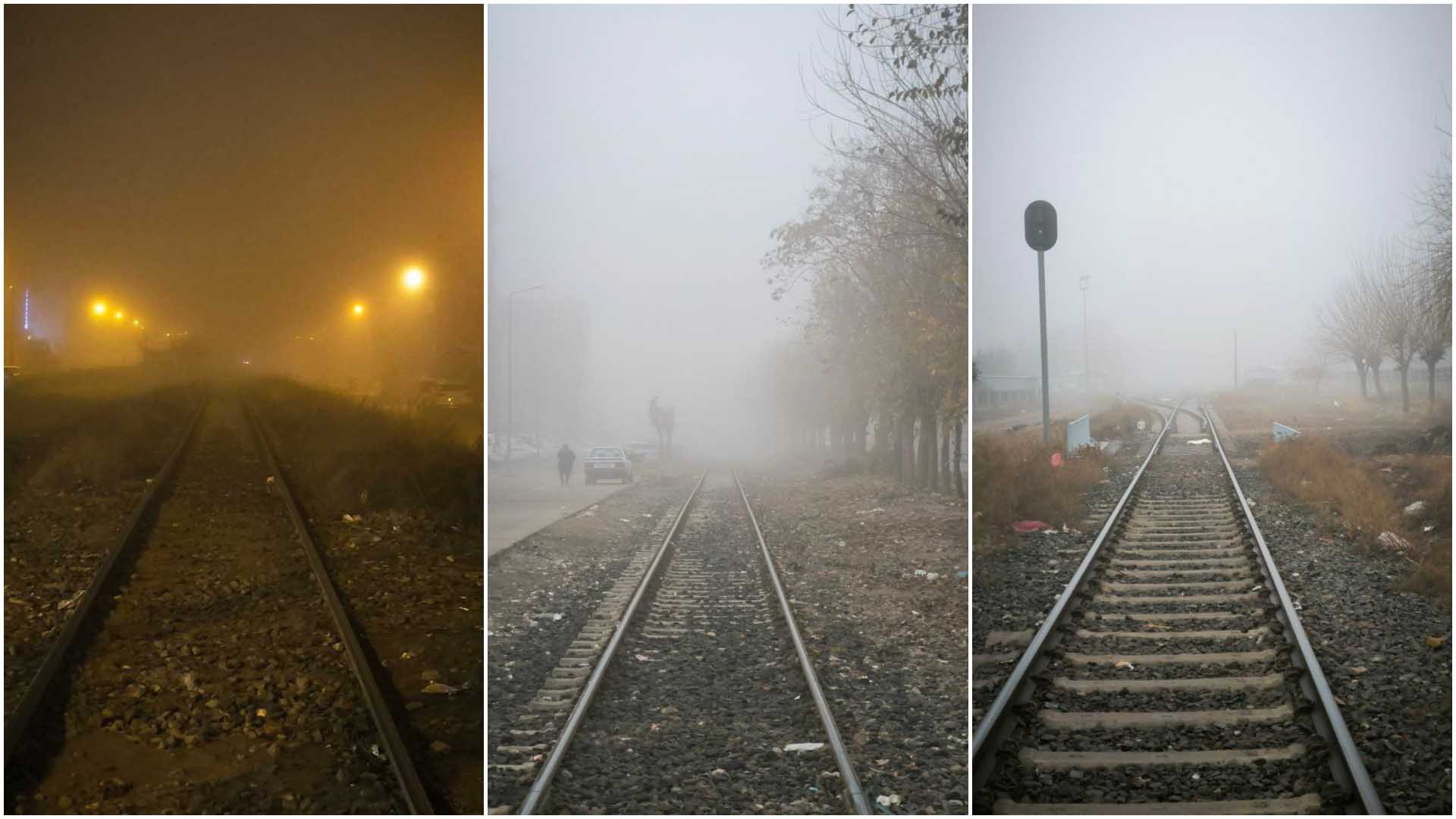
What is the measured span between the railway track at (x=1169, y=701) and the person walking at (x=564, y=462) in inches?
76.1

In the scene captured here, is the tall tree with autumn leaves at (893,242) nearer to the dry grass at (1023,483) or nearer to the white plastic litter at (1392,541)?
the dry grass at (1023,483)

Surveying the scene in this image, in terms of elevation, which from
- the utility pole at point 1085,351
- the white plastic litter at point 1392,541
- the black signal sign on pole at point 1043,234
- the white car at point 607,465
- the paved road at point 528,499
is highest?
the black signal sign on pole at point 1043,234

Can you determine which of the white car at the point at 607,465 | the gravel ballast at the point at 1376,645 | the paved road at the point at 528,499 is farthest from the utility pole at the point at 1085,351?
the paved road at the point at 528,499

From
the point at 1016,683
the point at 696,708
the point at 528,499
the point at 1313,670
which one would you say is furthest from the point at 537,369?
the point at 1313,670

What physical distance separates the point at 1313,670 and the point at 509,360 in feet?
11.0

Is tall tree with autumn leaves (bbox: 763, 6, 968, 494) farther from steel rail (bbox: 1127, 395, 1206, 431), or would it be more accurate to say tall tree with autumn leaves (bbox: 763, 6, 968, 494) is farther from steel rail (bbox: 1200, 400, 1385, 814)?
steel rail (bbox: 1200, 400, 1385, 814)

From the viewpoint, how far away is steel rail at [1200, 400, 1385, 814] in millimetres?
2910

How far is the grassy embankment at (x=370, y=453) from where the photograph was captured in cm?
425

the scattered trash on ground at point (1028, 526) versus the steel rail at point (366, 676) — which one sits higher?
the scattered trash on ground at point (1028, 526)

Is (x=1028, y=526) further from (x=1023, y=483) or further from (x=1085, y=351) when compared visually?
(x=1085, y=351)

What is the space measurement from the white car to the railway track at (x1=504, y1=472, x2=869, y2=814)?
1.15 ft

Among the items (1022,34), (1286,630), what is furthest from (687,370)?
(1286,630)

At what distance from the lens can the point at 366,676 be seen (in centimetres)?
332

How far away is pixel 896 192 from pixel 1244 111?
1.67 m
